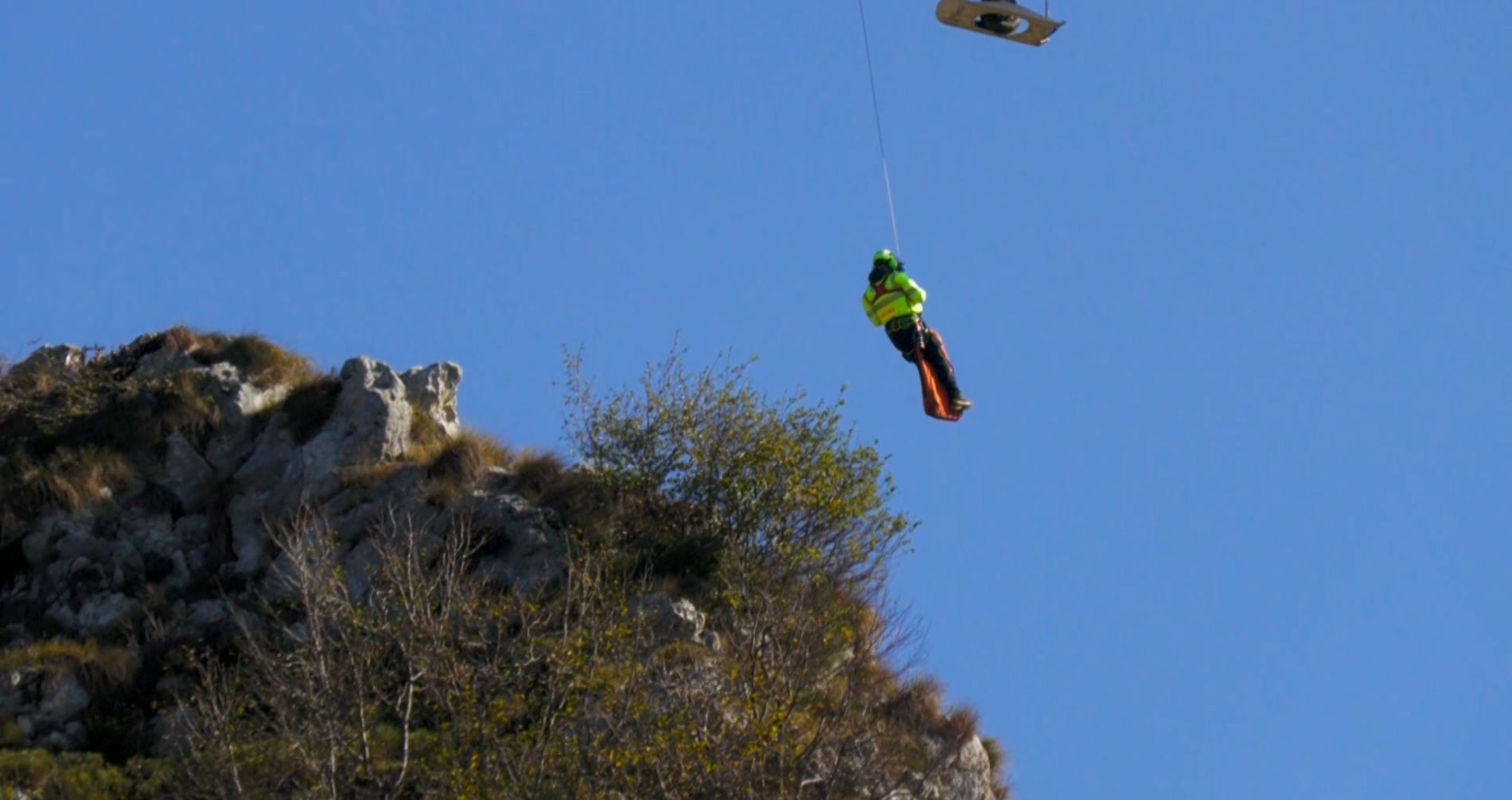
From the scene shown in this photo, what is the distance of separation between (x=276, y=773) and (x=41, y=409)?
11.7m

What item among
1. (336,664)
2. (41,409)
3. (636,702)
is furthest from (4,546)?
(636,702)

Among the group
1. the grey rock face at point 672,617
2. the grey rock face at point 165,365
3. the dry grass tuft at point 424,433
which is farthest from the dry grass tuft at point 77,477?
the grey rock face at point 672,617

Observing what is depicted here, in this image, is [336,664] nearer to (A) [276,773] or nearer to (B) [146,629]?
(A) [276,773]

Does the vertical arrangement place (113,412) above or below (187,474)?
above

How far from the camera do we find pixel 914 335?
109ft

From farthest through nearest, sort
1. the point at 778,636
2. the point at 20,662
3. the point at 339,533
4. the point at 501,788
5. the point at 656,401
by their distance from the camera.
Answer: the point at 656,401 < the point at 339,533 < the point at 20,662 < the point at 778,636 < the point at 501,788

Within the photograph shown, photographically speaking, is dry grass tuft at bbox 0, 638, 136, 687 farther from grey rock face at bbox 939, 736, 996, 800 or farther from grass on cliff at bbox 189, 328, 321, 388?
grey rock face at bbox 939, 736, 996, 800

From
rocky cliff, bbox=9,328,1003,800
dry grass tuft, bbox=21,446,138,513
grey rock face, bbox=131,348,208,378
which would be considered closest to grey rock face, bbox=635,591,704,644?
rocky cliff, bbox=9,328,1003,800

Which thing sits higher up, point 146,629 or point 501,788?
point 146,629

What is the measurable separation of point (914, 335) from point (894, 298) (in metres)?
0.59

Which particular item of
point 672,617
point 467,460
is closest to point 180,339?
point 467,460

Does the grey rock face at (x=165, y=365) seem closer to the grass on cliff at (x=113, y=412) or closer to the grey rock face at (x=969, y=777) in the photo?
the grass on cliff at (x=113, y=412)

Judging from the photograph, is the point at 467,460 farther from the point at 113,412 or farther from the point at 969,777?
the point at 969,777

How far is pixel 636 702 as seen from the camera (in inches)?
1125
